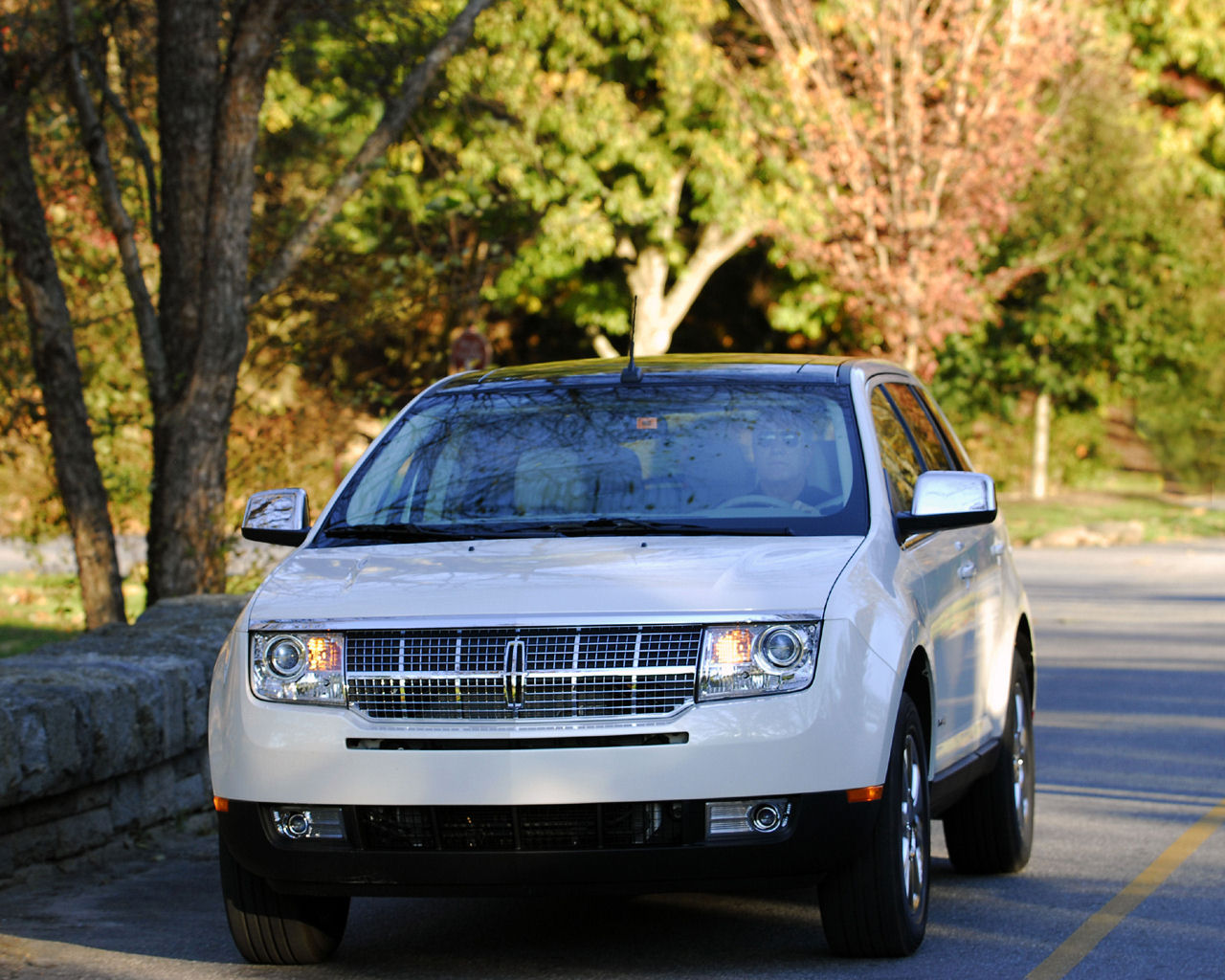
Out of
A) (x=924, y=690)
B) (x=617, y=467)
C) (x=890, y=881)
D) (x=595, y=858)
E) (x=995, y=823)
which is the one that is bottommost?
(x=995, y=823)

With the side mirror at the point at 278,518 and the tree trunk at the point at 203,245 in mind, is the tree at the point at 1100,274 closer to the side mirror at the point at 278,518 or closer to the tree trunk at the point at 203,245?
the tree trunk at the point at 203,245

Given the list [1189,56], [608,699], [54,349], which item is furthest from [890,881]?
[1189,56]

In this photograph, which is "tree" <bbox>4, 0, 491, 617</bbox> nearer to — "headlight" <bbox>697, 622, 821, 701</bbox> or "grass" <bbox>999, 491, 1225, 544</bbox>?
"headlight" <bbox>697, 622, 821, 701</bbox>

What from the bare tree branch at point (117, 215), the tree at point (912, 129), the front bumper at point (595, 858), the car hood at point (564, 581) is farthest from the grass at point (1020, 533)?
the front bumper at point (595, 858)

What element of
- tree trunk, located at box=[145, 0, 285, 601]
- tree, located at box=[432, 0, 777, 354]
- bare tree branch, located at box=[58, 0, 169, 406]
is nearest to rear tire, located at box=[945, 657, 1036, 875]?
tree trunk, located at box=[145, 0, 285, 601]

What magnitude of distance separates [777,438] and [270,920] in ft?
7.11

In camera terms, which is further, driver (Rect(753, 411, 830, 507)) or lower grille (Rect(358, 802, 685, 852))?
driver (Rect(753, 411, 830, 507))

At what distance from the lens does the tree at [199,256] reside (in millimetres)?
12352

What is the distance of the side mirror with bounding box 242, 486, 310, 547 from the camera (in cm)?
640

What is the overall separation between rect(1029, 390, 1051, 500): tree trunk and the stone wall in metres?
30.0

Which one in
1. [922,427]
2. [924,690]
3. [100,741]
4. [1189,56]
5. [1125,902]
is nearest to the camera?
[924,690]

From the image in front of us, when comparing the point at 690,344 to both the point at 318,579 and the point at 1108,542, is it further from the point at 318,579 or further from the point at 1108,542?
the point at 318,579

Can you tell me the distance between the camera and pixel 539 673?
5078 millimetres

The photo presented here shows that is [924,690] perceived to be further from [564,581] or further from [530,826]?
[530,826]
